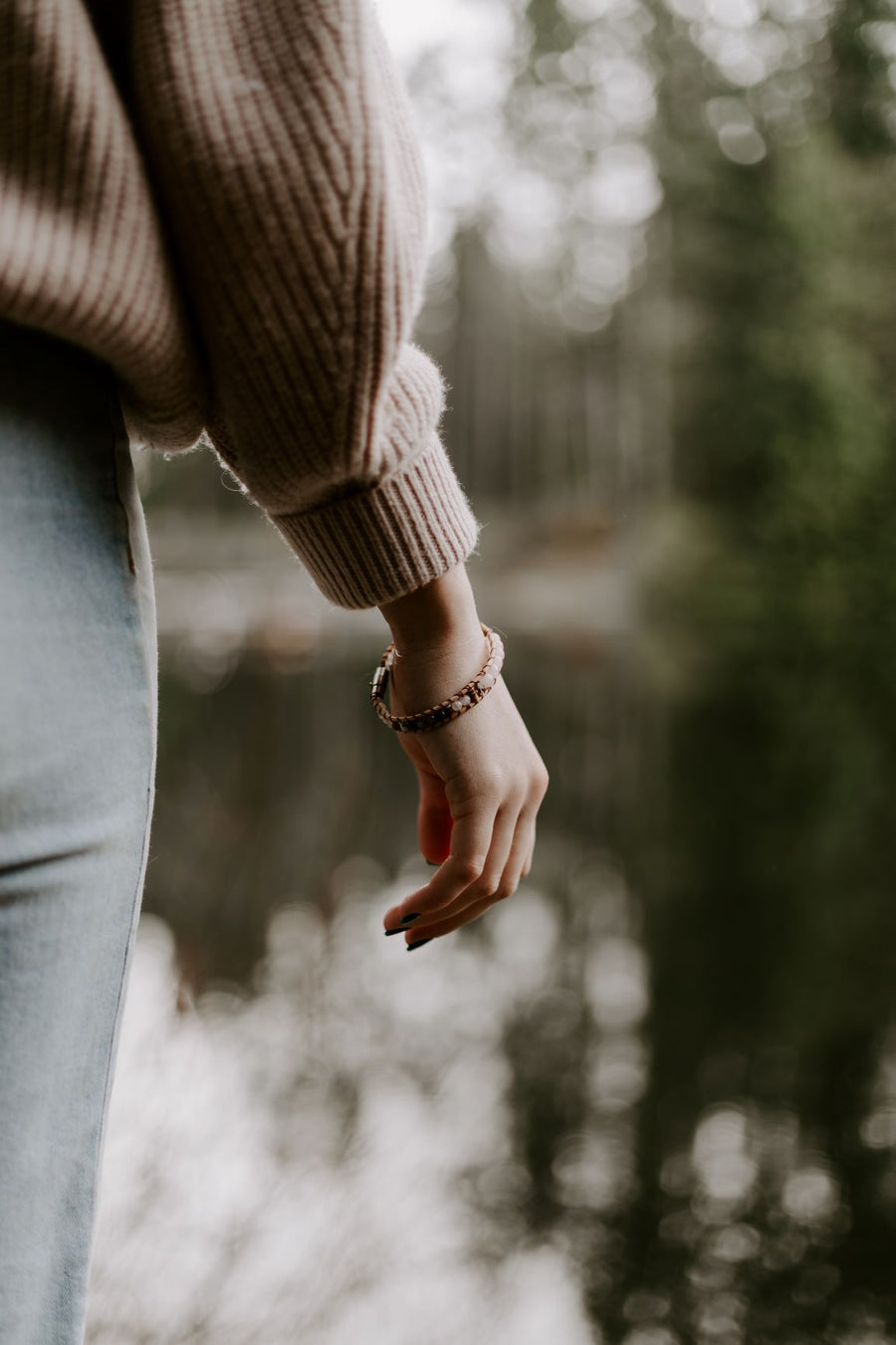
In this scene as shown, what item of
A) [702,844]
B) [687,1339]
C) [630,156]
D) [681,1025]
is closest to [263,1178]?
[687,1339]

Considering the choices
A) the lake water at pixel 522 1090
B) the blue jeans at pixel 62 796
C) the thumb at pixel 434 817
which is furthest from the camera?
the lake water at pixel 522 1090

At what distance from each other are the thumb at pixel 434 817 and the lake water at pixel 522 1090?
894 millimetres

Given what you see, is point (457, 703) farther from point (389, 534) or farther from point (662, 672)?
point (662, 672)

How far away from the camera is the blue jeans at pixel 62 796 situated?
0.55m

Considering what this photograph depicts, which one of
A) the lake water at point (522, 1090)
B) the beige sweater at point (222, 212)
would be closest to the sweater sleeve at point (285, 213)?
the beige sweater at point (222, 212)

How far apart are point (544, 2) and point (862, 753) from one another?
17.2 m

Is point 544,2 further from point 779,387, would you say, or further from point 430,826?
point 430,826

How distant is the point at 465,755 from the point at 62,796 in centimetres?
26

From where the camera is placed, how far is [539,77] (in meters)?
19.7

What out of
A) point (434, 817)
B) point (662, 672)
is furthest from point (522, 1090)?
point (662, 672)

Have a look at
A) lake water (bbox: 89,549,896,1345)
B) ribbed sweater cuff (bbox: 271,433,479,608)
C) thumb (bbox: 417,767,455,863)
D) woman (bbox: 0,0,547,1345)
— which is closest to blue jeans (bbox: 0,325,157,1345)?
woman (bbox: 0,0,547,1345)

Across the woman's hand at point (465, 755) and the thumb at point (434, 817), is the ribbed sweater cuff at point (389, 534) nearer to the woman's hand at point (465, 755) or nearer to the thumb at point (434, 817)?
the woman's hand at point (465, 755)

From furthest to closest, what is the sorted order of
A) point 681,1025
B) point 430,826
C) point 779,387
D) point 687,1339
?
1. point 779,387
2. point 681,1025
3. point 687,1339
4. point 430,826

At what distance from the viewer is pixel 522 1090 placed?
84.5 inches
